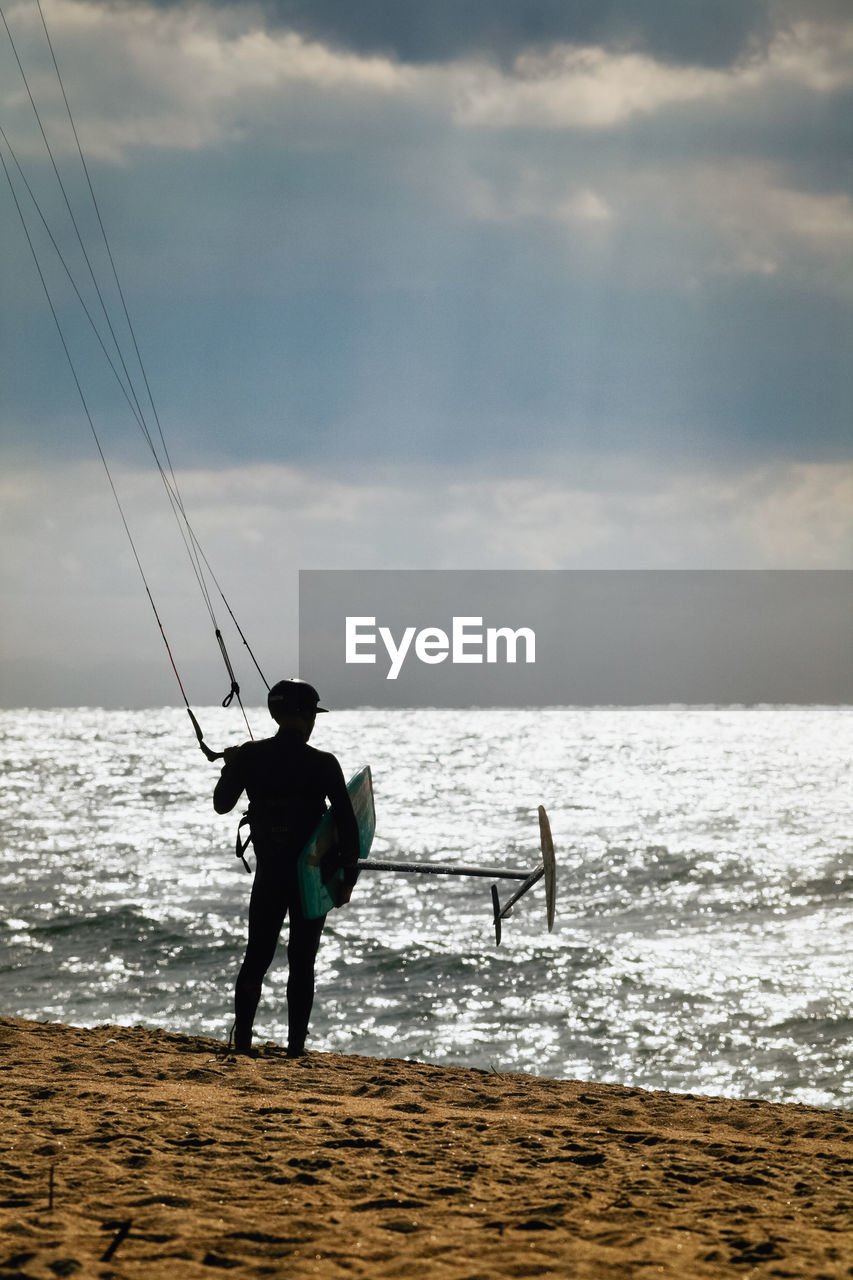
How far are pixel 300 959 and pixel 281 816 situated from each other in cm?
101

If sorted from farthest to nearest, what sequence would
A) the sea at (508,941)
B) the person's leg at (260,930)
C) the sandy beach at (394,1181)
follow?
the sea at (508,941) → the person's leg at (260,930) → the sandy beach at (394,1181)

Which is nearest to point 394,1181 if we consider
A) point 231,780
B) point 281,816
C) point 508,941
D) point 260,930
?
point 260,930

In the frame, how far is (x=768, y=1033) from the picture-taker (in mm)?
16688

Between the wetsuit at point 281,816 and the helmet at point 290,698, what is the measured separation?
6.6 inches

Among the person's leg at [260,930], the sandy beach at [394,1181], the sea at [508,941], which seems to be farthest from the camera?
the sea at [508,941]

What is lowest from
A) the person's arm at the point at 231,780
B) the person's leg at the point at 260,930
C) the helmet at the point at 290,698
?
the person's leg at the point at 260,930

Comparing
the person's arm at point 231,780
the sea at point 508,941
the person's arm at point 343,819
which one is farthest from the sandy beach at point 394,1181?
the sea at point 508,941

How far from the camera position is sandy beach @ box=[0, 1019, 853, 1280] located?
3.82m

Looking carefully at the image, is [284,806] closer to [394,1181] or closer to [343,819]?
[343,819]

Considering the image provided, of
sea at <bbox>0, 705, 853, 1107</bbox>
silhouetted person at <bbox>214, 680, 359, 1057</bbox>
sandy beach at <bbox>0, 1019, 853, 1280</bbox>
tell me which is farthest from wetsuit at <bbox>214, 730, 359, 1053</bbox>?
sea at <bbox>0, 705, 853, 1107</bbox>

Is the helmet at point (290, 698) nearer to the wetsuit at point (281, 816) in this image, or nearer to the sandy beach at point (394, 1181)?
Result: the wetsuit at point (281, 816)

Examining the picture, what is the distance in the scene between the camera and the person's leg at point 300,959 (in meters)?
7.35

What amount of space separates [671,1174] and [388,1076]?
3.37m

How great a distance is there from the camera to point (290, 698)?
7.36 meters
